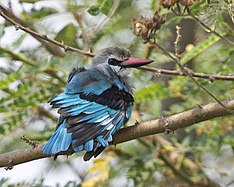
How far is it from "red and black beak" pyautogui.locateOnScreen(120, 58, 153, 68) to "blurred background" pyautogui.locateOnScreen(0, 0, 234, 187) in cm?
16

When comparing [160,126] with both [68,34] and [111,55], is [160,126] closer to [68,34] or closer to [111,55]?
[111,55]

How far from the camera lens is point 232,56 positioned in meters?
4.75

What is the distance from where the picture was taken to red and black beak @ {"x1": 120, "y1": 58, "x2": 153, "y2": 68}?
412 cm

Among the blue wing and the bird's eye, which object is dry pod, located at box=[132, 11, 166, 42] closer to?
the blue wing

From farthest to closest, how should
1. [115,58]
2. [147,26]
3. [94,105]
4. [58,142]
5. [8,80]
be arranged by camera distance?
[115,58]
[8,80]
[94,105]
[58,142]
[147,26]

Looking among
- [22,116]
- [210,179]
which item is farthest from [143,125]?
[210,179]

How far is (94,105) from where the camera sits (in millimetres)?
4160

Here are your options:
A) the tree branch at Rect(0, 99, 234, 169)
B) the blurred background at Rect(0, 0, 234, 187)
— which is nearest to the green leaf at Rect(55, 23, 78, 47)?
the blurred background at Rect(0, 0, 234, 187)

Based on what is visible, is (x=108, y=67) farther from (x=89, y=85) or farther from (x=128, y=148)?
(x=128, y=148)

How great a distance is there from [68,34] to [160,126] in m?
1.45

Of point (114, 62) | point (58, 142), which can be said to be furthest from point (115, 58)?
point (58, 142)

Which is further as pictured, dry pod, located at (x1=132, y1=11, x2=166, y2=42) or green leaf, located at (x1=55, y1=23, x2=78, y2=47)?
green leaf, located at (x1=55, y1=23, x2=78, y2=47)

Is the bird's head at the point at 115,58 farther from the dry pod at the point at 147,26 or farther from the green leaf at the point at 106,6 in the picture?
the dry pod at the point at 147,26

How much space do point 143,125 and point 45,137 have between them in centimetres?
122
